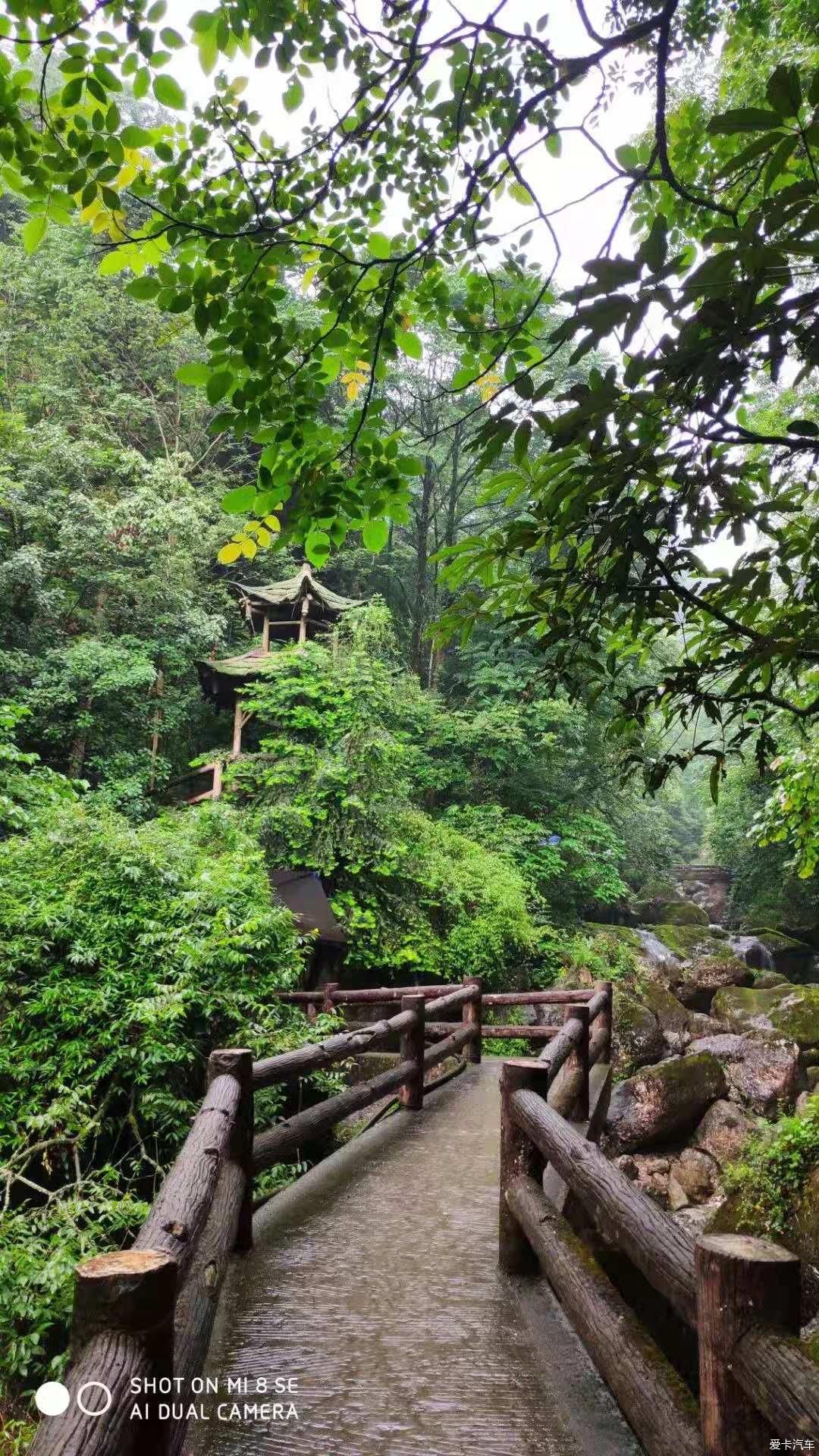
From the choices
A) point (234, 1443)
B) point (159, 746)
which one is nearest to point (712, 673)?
point (234, 1443)

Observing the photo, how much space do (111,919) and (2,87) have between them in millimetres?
5126

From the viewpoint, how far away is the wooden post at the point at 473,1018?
7.56 m

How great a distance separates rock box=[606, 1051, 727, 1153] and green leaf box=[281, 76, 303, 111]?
9.05m

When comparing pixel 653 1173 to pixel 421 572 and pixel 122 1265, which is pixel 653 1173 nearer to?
pixel 122 1265

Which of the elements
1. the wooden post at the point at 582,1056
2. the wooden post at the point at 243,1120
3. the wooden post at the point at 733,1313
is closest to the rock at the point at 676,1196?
the wooden post at the point at 582,1056

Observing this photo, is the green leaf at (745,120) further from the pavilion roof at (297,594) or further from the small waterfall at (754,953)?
the small waterfall at (754,953)

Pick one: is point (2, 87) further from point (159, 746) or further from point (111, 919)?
point (159, 746)

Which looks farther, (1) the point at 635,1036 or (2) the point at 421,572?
(2) the point at 421,572

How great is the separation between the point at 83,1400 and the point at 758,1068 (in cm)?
1077

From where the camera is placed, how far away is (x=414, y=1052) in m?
5.56

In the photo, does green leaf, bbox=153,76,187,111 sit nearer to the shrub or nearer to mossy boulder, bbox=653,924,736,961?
the shrub

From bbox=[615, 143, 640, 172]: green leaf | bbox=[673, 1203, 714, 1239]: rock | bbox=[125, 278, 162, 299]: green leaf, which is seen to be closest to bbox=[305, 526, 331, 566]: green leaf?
bbox=[125, 278, 162, 299]: green leaf

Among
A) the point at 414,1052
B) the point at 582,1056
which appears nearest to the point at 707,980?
the point at 582,1056

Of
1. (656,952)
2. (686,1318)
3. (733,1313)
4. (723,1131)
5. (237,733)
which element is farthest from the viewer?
(656,952)
